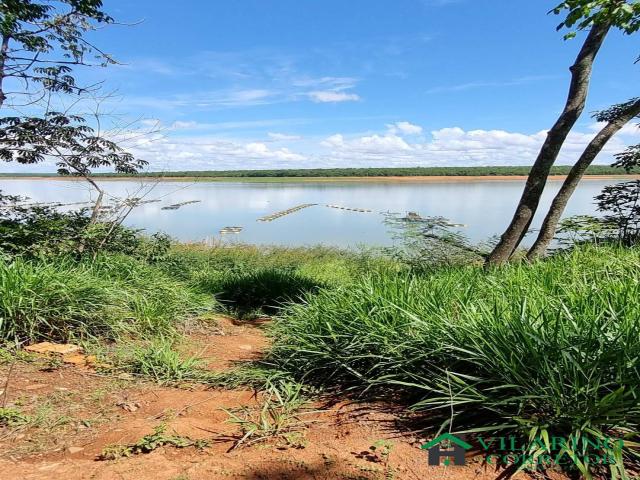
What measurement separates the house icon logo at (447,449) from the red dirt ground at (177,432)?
35 millimetres

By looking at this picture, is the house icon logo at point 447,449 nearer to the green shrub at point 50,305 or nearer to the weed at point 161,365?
the weed at point 161,365

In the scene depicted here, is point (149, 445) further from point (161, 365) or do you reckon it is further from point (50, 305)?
point (50, 305)

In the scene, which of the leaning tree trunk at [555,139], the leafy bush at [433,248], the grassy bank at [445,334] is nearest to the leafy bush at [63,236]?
the grassy bank at [445,334]

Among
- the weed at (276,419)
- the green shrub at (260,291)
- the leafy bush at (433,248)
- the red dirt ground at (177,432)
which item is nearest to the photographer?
the red dirt ground at (177,432)

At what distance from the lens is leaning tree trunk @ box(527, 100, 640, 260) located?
→ 5.27 m

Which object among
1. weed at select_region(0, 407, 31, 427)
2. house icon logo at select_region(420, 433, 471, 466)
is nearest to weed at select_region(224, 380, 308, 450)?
house icon logo at select_region(420, 433, 471, 466)

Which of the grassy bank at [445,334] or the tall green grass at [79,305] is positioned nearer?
the grassy bank at [445,334]

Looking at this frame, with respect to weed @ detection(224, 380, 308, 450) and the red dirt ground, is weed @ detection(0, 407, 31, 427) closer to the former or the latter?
the red dirt ground

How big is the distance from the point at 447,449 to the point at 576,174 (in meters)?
4.51

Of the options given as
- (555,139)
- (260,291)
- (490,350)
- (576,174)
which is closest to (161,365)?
(490,350)

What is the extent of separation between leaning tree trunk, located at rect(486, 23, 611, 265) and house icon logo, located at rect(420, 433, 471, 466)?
344cm

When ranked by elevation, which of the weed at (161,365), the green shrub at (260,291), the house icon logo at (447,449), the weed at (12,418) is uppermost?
the house icon logo at (447,449)

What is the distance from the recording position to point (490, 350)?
2326 millimetres

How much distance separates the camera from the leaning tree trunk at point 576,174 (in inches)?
207
